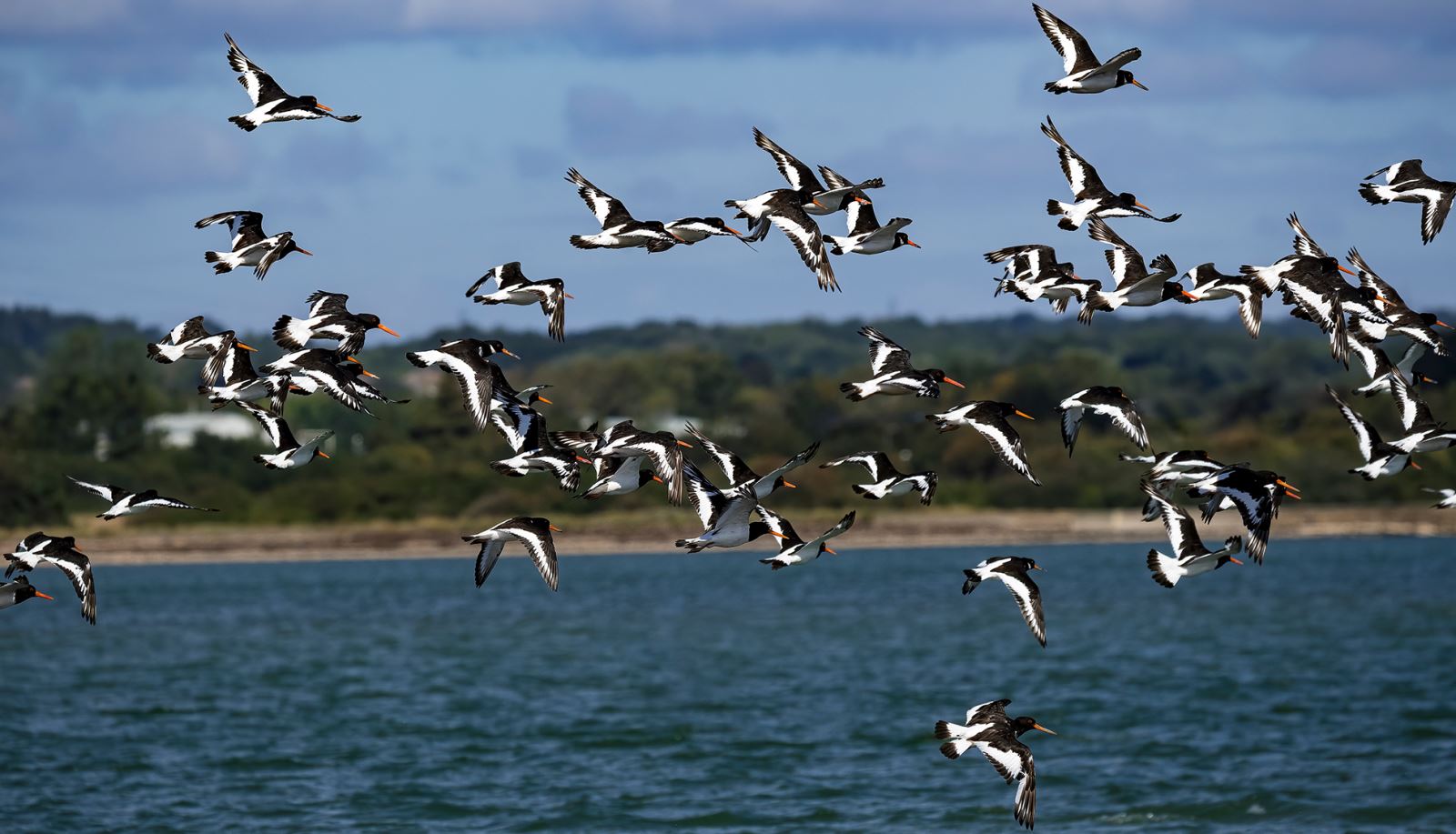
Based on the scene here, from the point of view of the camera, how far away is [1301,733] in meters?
43.1

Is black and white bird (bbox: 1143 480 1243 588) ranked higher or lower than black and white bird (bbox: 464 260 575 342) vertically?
lower

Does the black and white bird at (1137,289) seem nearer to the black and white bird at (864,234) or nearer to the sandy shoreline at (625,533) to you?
the black and white bird at (864,234)

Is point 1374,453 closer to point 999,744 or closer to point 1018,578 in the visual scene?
point 1018,578

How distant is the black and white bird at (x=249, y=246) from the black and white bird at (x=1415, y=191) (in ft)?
43.2

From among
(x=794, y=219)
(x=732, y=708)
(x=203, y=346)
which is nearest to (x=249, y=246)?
(x=203, y=346)

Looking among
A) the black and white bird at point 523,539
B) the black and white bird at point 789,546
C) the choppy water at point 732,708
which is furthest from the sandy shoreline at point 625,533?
the black and white bird at point 523,539

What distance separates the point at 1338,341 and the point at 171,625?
218 feet

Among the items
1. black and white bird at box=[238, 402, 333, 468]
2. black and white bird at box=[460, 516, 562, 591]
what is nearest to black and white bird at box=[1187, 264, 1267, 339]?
black and white bird at box=[460, 516, 562, 591]

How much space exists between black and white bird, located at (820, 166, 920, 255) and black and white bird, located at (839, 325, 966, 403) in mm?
987

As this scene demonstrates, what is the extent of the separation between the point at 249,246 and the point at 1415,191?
14.2m

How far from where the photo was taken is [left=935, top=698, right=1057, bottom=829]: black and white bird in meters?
22.0

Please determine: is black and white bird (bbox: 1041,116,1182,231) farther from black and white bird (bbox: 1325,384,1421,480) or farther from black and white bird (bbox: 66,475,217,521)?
black and white bird (bbox: 66,475,217,521)

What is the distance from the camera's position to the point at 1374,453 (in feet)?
79.5

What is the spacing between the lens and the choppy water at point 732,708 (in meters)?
35.2
